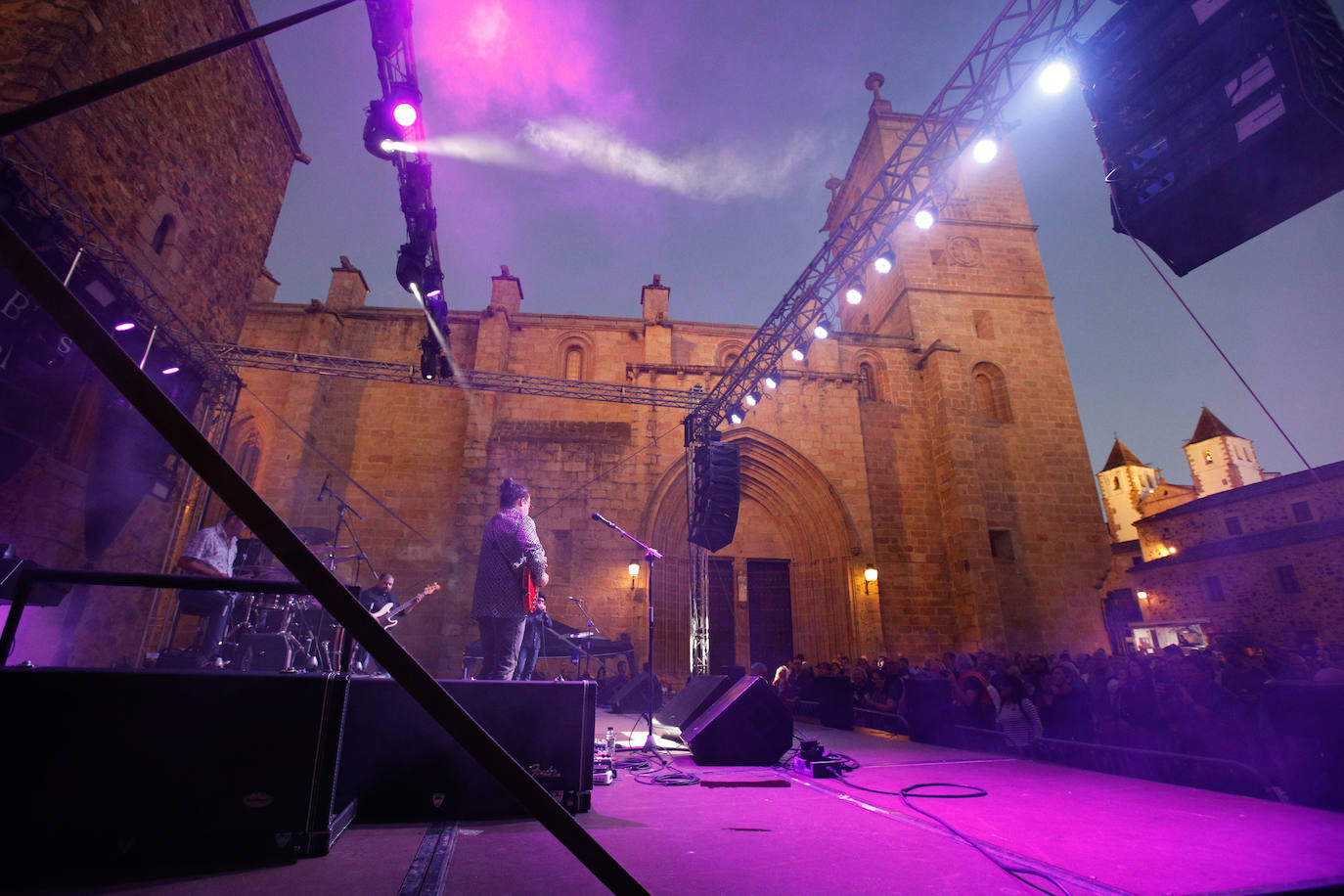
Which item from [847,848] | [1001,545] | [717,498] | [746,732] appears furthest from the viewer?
[1001,545]

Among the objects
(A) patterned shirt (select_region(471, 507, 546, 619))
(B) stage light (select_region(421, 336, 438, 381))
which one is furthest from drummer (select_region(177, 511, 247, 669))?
(B) stage light (select_region(421, 336, 438, 381))

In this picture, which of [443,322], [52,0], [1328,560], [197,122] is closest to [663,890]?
[443,322]

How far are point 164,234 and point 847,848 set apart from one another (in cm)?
1161

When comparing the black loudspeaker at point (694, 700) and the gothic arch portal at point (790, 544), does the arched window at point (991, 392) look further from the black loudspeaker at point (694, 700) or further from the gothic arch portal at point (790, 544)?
the black loudspeaker at point (694, 700)

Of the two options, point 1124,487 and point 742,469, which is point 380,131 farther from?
point 1124,487

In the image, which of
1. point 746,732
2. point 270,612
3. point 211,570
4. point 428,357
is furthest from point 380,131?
point 746,732

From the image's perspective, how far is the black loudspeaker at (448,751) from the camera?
2.40 meters

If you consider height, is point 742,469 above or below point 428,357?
below

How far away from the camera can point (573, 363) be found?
49.7ft

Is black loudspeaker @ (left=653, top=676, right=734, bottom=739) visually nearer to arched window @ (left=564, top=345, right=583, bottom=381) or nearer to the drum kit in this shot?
the drum kit

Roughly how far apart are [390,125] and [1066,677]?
9.83 m

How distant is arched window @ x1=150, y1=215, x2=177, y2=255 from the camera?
8627 mm

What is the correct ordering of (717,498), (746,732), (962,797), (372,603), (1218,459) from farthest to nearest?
(1218,459) < (717,498) < (372,603) < (746,732) < (962,797)

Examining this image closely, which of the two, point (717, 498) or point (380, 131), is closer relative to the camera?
point (380, 131)
